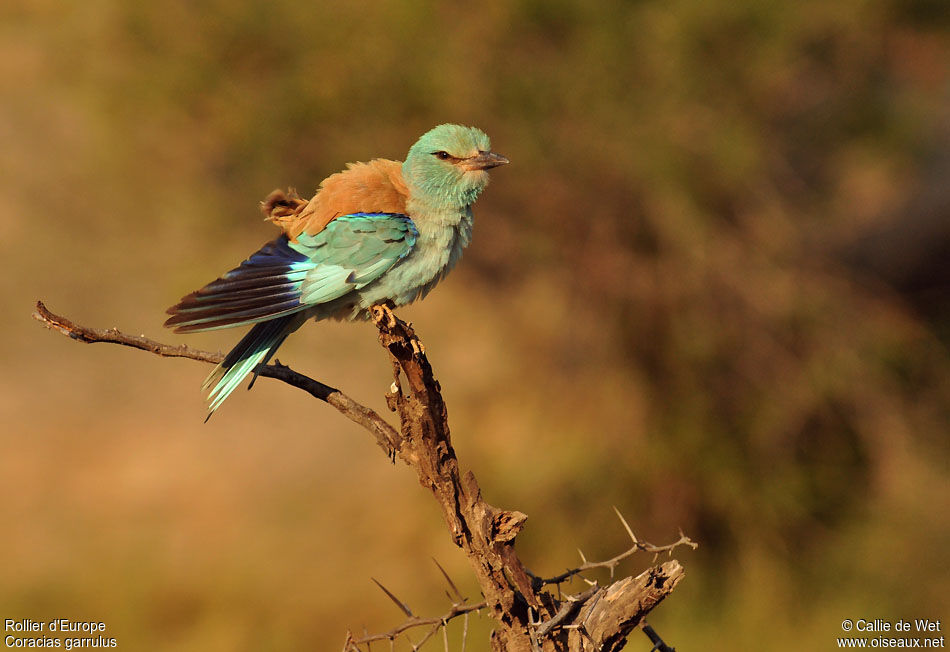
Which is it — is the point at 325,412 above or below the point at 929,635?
above

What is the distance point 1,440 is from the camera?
29.6 ft

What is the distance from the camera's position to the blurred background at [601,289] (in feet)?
21.4

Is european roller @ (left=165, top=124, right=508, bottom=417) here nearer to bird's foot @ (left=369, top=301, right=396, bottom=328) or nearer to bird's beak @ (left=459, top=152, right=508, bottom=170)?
bird's beak @ (left=459, top=152, right=508, bottom=170)

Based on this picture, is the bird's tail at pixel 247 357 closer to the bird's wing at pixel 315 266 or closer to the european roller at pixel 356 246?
the european roller at pixel 356 246

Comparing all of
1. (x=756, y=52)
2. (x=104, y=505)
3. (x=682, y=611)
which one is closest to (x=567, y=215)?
(x=756, y=52)

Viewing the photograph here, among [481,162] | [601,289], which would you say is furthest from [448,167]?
[601,289]

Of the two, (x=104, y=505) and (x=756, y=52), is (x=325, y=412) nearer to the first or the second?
(x=104, y=505)

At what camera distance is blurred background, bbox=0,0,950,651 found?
21.4ft

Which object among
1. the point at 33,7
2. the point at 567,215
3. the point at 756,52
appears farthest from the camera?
the point at 33,7

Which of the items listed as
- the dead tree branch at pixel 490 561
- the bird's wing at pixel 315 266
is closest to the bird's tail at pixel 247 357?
the bird's wing at pixel 315 266

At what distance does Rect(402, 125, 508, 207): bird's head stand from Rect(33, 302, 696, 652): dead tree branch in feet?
3.46

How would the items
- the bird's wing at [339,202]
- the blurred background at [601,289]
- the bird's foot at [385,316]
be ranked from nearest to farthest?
the bird's foot at [385,316] < the bird's wing at [339,202] < the blurred background at [601,289]

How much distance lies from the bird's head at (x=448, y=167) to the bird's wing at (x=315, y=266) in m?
0.19

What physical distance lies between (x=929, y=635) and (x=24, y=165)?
1053cm
